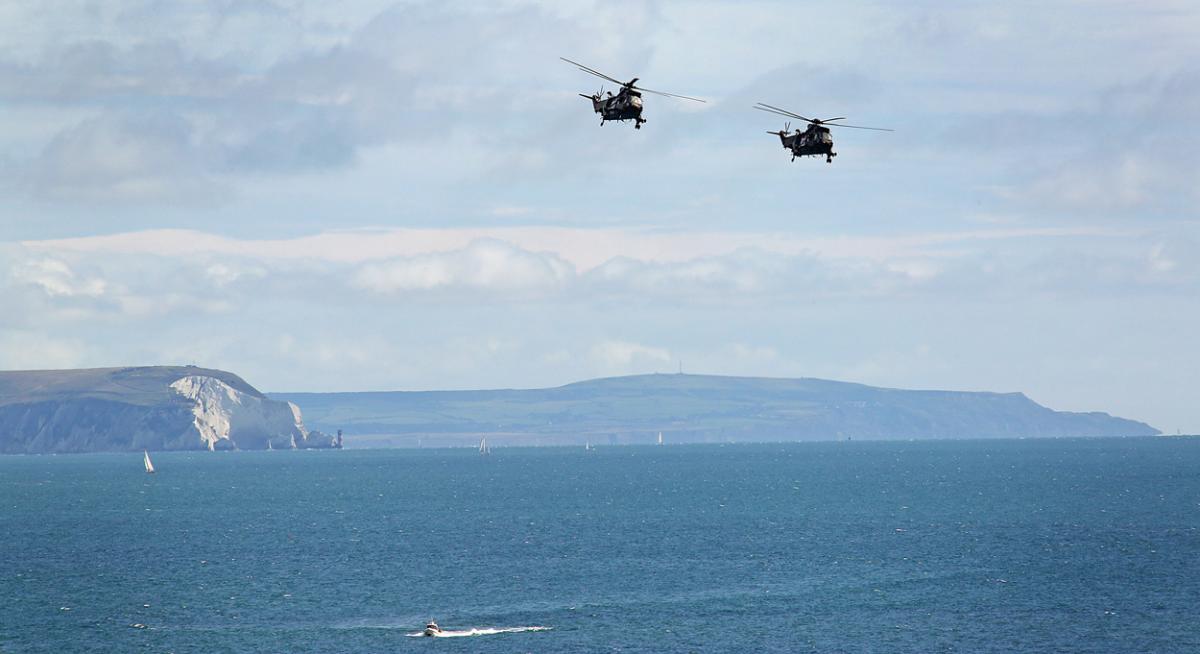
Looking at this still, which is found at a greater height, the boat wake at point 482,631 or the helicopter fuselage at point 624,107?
the helicopter fuselage at point 624,107

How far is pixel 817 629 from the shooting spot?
5113 inches

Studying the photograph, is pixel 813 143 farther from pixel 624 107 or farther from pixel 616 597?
pixel 616 597

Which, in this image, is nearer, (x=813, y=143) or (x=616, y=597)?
(x=813, y=143)

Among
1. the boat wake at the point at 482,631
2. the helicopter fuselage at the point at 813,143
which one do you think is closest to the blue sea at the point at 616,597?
the boat wake at the point at 482,631

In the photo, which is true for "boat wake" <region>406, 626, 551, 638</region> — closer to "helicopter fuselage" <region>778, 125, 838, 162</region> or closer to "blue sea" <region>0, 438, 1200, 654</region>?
"blue sea" <region>0, 438, 1200, 654</region>

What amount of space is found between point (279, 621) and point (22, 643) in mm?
22351

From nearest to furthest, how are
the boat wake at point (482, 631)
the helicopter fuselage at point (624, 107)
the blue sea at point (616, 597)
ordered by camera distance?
the helicopter fuselage at point (624, 107)
the blue sea at point (616, 597)
the boat wake at point (482, 631)

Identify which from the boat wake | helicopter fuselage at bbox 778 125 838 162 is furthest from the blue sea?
helicopter fuselage at bbox 778 125 838 162

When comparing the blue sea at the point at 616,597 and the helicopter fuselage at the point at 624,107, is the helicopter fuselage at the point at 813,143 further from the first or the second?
the blue sea at the point at 616,597

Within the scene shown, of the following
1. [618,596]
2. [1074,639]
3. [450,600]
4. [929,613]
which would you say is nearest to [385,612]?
[450,600]

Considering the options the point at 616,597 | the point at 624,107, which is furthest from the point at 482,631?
the point at 624,107

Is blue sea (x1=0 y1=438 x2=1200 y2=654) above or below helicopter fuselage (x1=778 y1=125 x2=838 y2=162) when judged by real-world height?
below

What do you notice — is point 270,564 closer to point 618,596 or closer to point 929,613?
point 618,596

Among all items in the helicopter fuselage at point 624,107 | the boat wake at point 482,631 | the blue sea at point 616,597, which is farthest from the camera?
the boat wake at point 482,631
